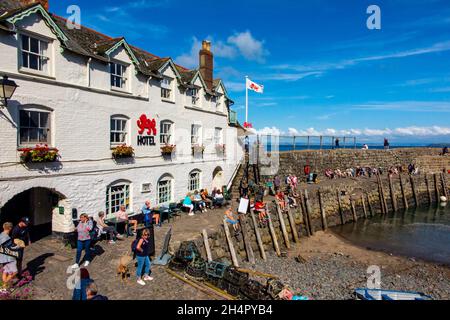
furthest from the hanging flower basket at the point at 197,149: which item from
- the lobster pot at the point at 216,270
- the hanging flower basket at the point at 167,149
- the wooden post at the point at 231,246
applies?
the lobster pot at the point at 216,270

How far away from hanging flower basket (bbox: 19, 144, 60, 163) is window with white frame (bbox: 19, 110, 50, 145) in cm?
34

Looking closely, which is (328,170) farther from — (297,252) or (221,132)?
(297,252)

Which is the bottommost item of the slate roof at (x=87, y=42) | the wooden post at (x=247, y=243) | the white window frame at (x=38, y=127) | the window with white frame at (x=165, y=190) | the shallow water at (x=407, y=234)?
the shallow water at (x=407, y=234)

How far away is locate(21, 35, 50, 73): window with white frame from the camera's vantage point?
11438 mm

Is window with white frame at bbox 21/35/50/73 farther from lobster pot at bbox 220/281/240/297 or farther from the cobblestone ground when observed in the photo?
lobster pot at bbox 220/281/240/297

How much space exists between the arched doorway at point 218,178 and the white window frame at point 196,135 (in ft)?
11.5

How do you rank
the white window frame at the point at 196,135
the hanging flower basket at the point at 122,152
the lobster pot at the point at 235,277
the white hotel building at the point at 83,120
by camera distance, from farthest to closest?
the white window frame at the point at 196,135, the hanging flower basket at the point at 122,152, the white hotel building at the point at 83,120, the lobster pot at the point at 235,277

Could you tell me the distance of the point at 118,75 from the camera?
15406 mm

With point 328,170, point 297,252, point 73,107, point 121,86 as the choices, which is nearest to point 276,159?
point 328,170

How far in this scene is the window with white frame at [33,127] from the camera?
11500mm

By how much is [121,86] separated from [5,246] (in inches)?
375

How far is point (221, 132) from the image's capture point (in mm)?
24875

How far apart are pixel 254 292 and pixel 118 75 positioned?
11952 mm

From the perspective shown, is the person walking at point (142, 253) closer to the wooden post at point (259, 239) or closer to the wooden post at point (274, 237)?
the wooden post at point (259, 239)
